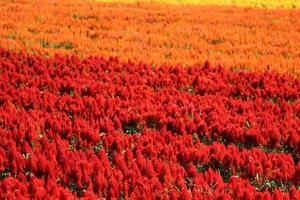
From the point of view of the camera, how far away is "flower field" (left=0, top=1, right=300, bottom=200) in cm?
571

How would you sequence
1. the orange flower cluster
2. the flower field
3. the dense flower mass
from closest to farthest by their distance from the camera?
the dense flower mass
the flower field
the orange flower cluster

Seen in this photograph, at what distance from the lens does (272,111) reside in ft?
28.6

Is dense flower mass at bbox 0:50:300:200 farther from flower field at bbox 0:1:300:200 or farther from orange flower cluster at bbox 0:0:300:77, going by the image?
orange flower cluster at bbox 0:0:300:77

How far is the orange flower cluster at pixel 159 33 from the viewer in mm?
14031

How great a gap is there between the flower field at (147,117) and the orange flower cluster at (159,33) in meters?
0.08

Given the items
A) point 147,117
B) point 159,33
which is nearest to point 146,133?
point 147,117

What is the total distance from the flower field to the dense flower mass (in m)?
0.02

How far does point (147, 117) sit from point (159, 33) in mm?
10465

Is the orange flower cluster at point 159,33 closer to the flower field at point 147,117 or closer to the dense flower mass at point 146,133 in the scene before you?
the flower field at point 147,117

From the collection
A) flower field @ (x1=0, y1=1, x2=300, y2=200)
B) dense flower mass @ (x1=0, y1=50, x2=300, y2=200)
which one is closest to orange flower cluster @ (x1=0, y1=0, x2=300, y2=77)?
flower field @ (x1=0, y1=1, x2=300, y2=200)

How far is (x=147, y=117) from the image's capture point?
8.21 m

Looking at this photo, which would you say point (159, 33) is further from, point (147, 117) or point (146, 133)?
point (146, 133)

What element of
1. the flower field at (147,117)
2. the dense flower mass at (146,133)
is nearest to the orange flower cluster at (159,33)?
the flower field at (147,117)

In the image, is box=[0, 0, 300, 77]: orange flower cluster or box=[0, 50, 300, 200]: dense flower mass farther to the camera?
box=[0, 0, 300, 77]: orange flower cluster
